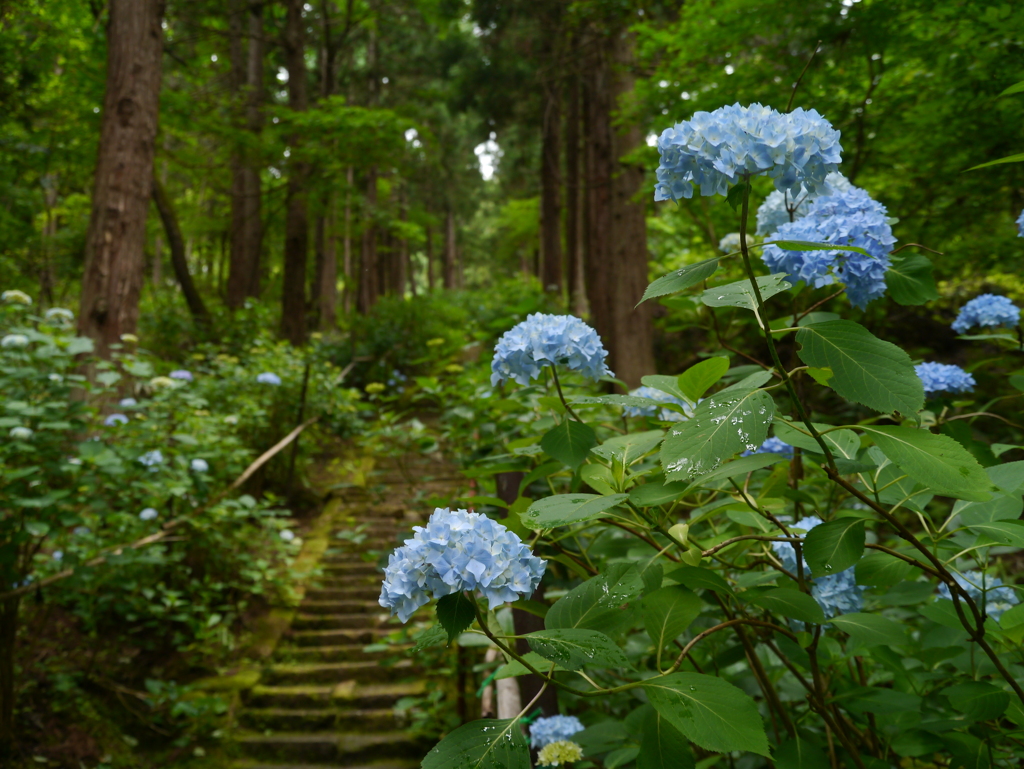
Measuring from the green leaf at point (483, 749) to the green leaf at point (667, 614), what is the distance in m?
0.29

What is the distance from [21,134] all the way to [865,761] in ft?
38.9

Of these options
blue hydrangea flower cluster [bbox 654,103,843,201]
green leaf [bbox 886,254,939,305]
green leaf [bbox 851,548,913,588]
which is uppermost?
blue hydrangea flower cluster [bbox 654,103,843,201]

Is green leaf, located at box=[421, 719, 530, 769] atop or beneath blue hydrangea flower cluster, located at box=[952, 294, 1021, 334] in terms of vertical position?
beneath

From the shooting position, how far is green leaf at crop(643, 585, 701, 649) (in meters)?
1.01

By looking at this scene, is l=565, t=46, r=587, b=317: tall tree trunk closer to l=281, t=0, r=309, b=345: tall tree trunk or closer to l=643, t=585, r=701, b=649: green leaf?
l=281, t=0, r=309, b=345: tall tree trunk

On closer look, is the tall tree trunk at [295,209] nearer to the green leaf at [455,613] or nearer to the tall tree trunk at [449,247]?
the green leaf at [455,613]

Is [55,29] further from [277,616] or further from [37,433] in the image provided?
[277,616]

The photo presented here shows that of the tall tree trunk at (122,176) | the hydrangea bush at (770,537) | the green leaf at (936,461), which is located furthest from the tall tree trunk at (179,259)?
the green leaf at (936,461)

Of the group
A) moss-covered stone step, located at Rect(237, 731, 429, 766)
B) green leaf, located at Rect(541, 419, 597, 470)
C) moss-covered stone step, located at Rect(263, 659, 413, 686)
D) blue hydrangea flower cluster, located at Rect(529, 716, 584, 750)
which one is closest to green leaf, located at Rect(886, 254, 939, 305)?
green leaf, located at Rect(541, 419, 597, 470)

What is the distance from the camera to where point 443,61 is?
1622 cm

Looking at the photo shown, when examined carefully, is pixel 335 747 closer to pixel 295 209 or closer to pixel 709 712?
pixel 709 712

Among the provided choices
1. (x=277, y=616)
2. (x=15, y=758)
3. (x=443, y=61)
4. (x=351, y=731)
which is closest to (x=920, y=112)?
(x=351, y=731)

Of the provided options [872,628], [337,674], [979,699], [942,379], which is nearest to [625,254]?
[337,674]

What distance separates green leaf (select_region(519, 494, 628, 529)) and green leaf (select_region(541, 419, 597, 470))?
185 millimetres
